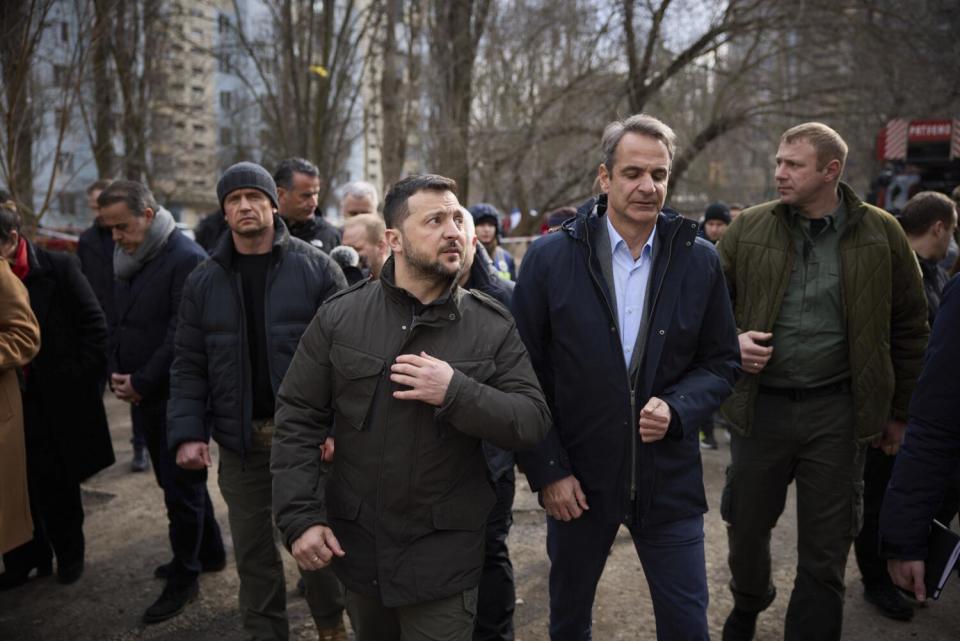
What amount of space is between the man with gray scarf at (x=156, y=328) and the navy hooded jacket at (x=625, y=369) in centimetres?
229

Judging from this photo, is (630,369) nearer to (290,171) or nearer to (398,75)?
(290,171)

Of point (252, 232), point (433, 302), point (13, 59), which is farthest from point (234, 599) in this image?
point (13, 59)

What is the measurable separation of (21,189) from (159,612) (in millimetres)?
6272

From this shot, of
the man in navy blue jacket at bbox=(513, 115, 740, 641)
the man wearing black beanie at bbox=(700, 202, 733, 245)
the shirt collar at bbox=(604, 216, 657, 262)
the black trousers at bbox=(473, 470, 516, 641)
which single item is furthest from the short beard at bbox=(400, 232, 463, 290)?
the man wearing black beanie at bbox=(700, 202, 733, 245)

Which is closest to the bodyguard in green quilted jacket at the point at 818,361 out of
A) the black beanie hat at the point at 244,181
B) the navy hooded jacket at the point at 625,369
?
the navy hooded jacket at the point at 625,369

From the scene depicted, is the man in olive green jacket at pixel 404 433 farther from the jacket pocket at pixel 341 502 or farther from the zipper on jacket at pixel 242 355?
the zipper on jacket at pixel 242 355

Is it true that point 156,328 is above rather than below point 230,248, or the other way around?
below

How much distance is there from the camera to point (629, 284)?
9.36ft

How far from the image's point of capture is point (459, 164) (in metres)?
13.5

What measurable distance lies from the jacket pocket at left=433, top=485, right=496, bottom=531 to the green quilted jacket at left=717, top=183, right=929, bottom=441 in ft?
4.44

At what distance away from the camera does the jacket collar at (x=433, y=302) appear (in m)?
2.53

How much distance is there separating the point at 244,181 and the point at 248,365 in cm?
84

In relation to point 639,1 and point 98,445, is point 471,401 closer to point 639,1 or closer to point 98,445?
point 98,445

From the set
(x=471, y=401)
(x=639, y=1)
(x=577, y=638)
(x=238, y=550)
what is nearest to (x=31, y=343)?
(x=238, y=550)
